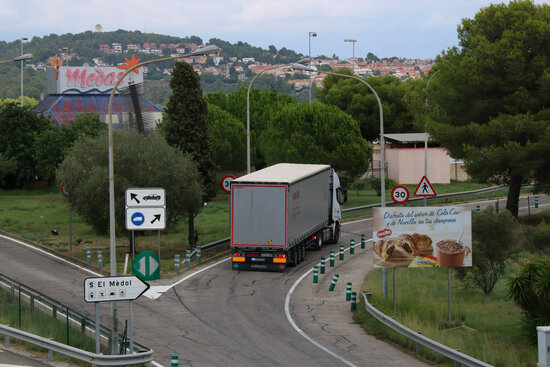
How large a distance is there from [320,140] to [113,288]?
42.2 m

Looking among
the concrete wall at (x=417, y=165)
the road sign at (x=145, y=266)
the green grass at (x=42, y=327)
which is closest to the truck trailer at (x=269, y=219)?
the green grass at (x=42, y=327)

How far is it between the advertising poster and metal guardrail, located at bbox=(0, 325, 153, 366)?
8369 millimetres

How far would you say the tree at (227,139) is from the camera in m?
64.4

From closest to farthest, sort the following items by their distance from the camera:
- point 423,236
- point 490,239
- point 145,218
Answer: point 145,218 → point 423,236 → point 490,239

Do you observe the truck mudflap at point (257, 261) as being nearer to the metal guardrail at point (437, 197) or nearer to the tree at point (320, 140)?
the metal guardrail at point (437, 197)

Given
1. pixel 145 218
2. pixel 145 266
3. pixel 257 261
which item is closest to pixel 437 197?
pixel 257 261

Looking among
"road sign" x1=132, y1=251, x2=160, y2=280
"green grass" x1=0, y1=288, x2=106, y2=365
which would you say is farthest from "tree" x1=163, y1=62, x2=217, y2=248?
"road sign" x1=132, y1=251, x2=160, y2=280

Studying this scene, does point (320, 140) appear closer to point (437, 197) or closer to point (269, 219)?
point (437, 197)

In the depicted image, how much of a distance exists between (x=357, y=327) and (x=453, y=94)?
2384cm

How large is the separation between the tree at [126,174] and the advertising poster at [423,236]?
525 inches

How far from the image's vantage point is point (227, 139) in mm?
65000

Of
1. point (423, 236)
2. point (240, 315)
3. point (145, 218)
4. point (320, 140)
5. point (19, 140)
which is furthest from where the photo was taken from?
point (19, 140)

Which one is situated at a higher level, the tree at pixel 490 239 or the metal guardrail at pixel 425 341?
the tree at pixel 490 239

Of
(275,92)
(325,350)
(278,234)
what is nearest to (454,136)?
(278,234)
